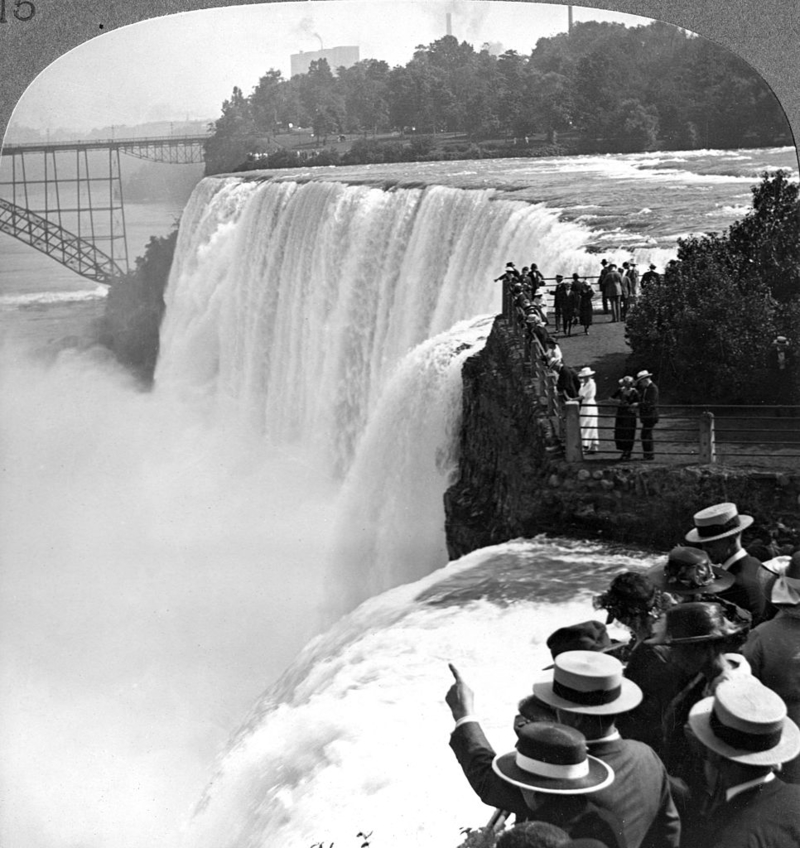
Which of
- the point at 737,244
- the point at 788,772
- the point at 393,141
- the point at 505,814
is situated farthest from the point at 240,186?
the point at 788,772

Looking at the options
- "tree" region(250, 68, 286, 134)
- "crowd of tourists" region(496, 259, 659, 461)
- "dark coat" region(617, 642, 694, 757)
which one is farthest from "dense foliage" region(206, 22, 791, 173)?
"dark coat" region(617, 642, 694, 757)

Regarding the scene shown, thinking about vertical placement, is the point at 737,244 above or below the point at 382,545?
above

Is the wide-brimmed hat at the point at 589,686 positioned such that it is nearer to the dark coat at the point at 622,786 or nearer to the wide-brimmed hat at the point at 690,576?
the dark coat at the point at 622,786

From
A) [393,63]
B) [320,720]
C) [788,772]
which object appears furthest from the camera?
[393,63]

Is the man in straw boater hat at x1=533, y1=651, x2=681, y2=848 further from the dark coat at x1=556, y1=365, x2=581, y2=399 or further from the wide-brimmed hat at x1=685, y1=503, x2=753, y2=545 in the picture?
the dark coat at x1=556, y1=365, x2=581, y2=399

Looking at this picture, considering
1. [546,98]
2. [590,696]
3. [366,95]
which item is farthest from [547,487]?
[366,95]

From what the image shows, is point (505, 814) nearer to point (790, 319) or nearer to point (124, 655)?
point (124, 655)

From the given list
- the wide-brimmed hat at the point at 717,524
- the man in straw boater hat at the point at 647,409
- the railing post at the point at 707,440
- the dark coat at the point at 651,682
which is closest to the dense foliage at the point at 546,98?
the man in straw boater hat at the point at 647,409
